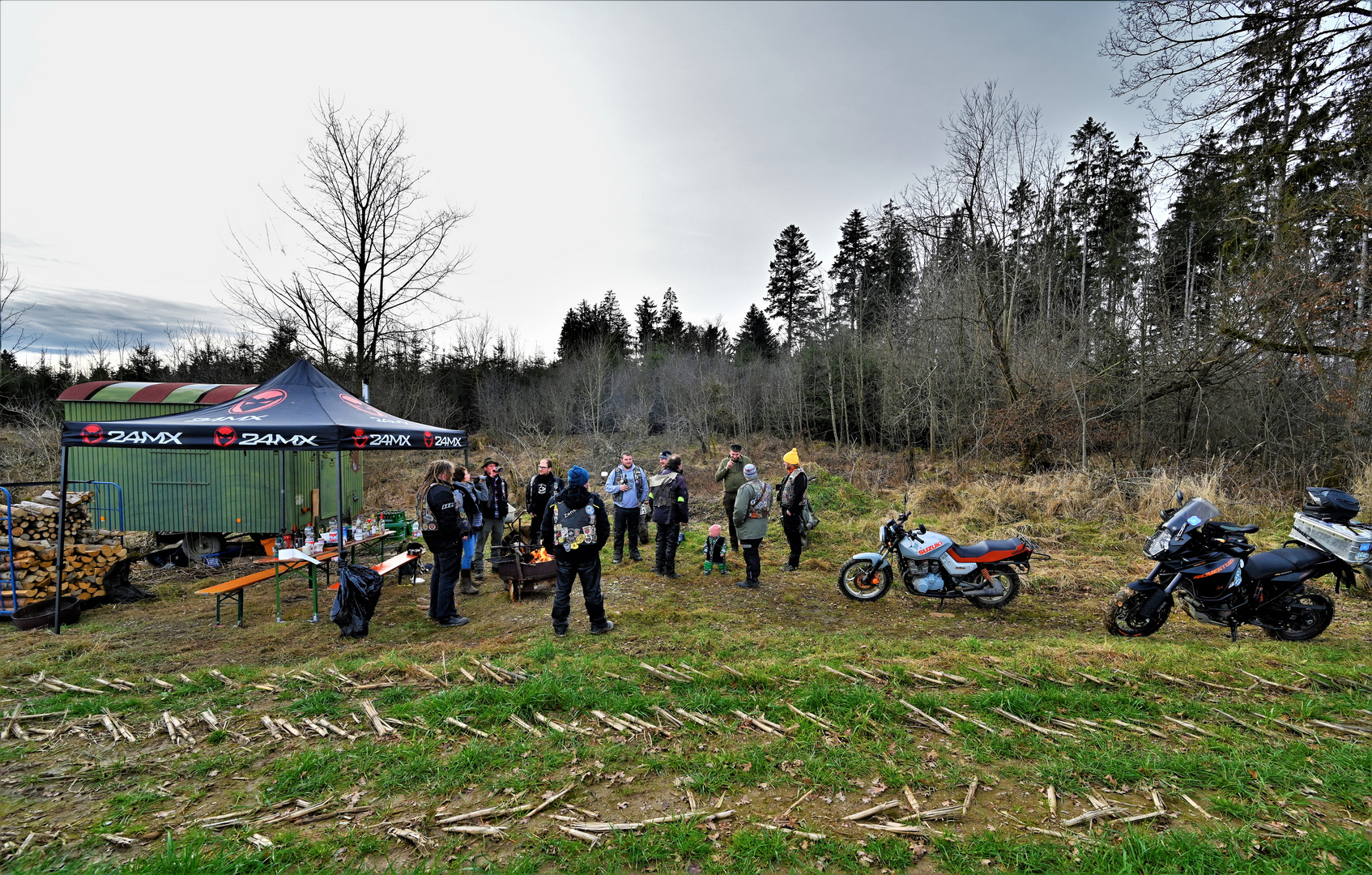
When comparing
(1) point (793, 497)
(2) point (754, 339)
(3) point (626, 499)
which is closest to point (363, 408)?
(3) point (626, 499)

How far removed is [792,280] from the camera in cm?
3922

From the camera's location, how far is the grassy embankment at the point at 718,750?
8.13 ft

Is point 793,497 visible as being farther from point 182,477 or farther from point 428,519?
point 182,477

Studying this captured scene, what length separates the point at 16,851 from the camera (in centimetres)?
254

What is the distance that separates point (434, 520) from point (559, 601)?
5.33 feet

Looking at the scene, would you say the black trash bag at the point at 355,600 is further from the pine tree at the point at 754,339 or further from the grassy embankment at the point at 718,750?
the pine tree at the point at 754,339

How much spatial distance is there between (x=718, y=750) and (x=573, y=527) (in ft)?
8.83

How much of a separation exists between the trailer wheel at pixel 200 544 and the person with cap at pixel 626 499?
7026 millimetres

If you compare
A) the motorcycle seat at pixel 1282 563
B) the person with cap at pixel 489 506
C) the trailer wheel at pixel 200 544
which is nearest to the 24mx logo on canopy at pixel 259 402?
the person with cap at pixel 489 506

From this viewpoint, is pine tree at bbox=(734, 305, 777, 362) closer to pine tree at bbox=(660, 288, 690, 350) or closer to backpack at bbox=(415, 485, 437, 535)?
pine tree at bbox=(660, 288, 690, 350)

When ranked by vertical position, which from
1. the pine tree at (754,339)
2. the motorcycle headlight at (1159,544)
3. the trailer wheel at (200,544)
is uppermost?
the pine tree at (754,339)

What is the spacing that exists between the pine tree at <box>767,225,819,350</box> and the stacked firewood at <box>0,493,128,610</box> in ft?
114

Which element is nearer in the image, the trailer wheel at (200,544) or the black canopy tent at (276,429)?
the black canopy tent at (276,429)

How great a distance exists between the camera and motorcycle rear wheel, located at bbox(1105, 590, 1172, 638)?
5.50 metres
